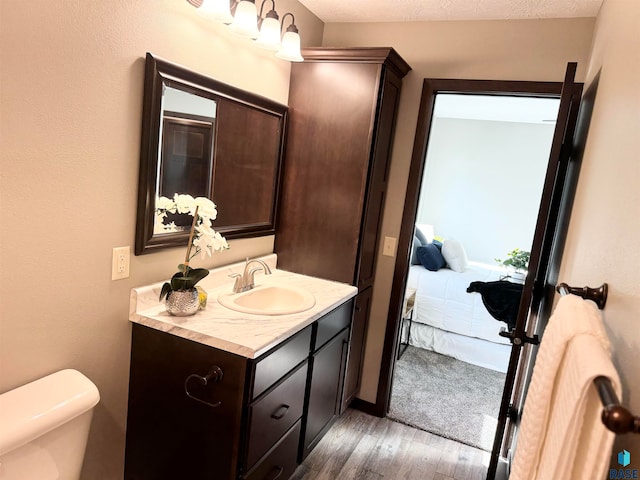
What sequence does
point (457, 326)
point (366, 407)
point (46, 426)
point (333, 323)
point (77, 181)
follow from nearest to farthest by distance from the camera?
point (46, 426) → point (77, 181) → point (333, 323) → point (366, 407) → point (457, 326)

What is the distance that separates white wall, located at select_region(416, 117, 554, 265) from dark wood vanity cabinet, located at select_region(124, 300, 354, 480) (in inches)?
170

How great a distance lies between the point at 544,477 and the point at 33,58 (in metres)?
1.55

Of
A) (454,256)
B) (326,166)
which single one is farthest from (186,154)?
(454,256)

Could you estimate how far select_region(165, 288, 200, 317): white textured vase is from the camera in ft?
5.29

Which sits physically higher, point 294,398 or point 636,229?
point 636,229

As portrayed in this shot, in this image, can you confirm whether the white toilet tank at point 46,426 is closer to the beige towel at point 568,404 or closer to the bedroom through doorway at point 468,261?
the beige towel at point 568,404

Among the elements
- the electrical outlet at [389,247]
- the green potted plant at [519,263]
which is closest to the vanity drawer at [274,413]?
the electrical outlet at [389,247]

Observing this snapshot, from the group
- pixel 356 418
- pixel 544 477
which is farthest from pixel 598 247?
pixel 356 418

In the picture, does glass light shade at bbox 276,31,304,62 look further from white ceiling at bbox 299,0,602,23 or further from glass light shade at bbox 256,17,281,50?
white ceiling at bbox 299,0,602,23

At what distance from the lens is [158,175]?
162cm

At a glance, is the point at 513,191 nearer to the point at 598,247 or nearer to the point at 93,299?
the point at 598,247

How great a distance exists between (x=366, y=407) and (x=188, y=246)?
5.52ft

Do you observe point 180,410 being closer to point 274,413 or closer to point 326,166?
point 274,413
